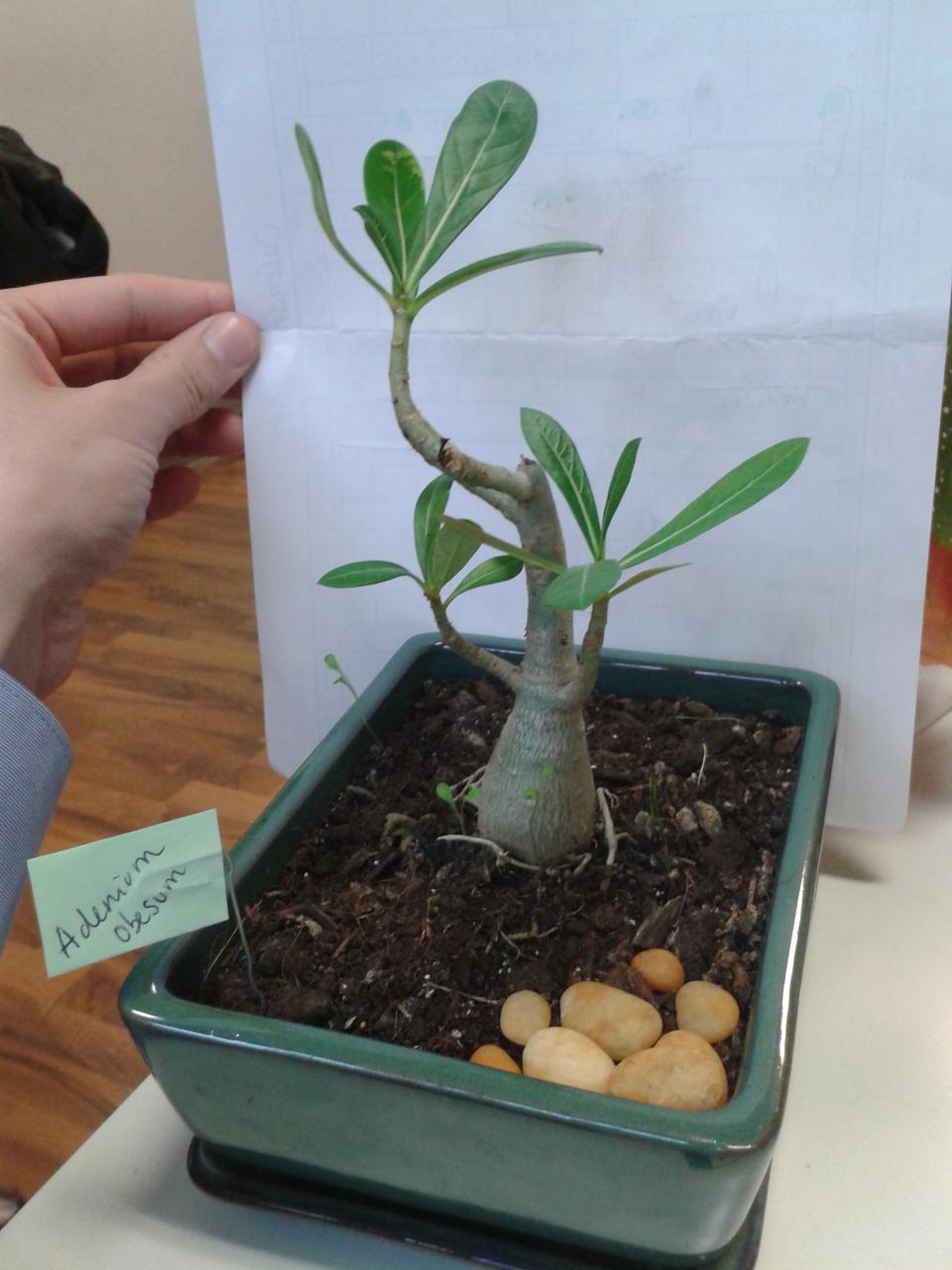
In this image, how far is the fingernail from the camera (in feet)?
2.08

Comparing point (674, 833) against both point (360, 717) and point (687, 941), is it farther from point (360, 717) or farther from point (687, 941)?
point (360, 717)

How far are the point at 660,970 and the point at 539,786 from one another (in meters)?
0.10

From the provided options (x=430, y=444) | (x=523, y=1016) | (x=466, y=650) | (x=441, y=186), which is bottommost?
(x=523, y=1016)

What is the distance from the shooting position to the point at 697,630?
2.18ft

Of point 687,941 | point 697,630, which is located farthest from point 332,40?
point 687,941

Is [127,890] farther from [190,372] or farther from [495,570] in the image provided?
[190,372]

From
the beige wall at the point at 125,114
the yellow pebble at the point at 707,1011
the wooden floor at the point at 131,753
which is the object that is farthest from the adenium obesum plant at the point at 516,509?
the beige wall at the point at 125,114

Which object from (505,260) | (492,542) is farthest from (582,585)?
(505,260)

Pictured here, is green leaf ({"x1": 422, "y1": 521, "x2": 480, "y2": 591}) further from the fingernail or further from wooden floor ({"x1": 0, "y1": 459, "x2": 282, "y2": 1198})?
wooden floor ({"x1": 0, "y1": 459, "x2": 282, "y2": 1198})

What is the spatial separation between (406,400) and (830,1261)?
1.31 feet

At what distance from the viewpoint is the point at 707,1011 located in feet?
1.38

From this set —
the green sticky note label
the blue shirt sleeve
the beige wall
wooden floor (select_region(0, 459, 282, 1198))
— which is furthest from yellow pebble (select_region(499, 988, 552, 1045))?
the beige wall

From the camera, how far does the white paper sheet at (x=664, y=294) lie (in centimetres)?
53

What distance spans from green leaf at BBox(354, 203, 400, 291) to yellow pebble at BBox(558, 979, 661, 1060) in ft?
1.04
